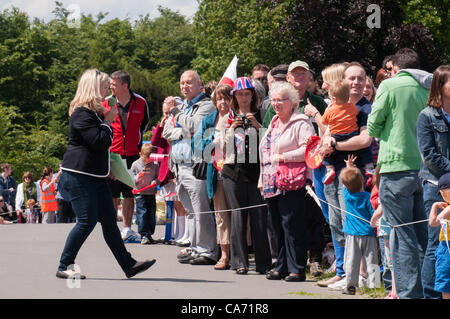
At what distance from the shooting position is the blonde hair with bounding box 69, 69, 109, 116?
8.77 meters

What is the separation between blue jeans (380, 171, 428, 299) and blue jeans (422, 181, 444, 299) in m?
0.20

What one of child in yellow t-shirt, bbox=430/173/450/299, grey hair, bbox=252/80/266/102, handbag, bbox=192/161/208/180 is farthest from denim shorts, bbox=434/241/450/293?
handbag, bbox=192/161/208/180

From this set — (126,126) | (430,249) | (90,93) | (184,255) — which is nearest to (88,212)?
(90,93)

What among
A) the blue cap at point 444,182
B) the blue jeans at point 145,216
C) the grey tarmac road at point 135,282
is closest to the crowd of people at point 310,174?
the blue cap at point 444,182

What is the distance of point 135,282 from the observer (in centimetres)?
876

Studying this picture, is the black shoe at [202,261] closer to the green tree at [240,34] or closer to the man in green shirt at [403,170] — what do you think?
the man in green shirt at [403,170]

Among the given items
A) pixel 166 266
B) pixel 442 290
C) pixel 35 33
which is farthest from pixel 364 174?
pixel 35 33

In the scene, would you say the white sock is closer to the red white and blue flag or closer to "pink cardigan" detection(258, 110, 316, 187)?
the red white and blue flag

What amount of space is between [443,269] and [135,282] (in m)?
3.67

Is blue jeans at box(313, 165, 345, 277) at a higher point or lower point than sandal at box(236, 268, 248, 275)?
higher

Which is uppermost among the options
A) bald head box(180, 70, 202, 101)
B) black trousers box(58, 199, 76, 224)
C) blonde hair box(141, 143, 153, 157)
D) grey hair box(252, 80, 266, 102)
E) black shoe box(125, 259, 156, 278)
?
bald head box(180, 70, 202, 101)

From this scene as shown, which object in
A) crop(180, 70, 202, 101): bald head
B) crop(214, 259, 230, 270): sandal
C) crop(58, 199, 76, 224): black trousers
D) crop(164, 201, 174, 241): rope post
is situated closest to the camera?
crop(214, 259, 230, 270): sandal

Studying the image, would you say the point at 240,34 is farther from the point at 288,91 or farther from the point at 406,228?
the point at 406,228

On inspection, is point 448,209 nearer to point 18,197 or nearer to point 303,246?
point 303,246
